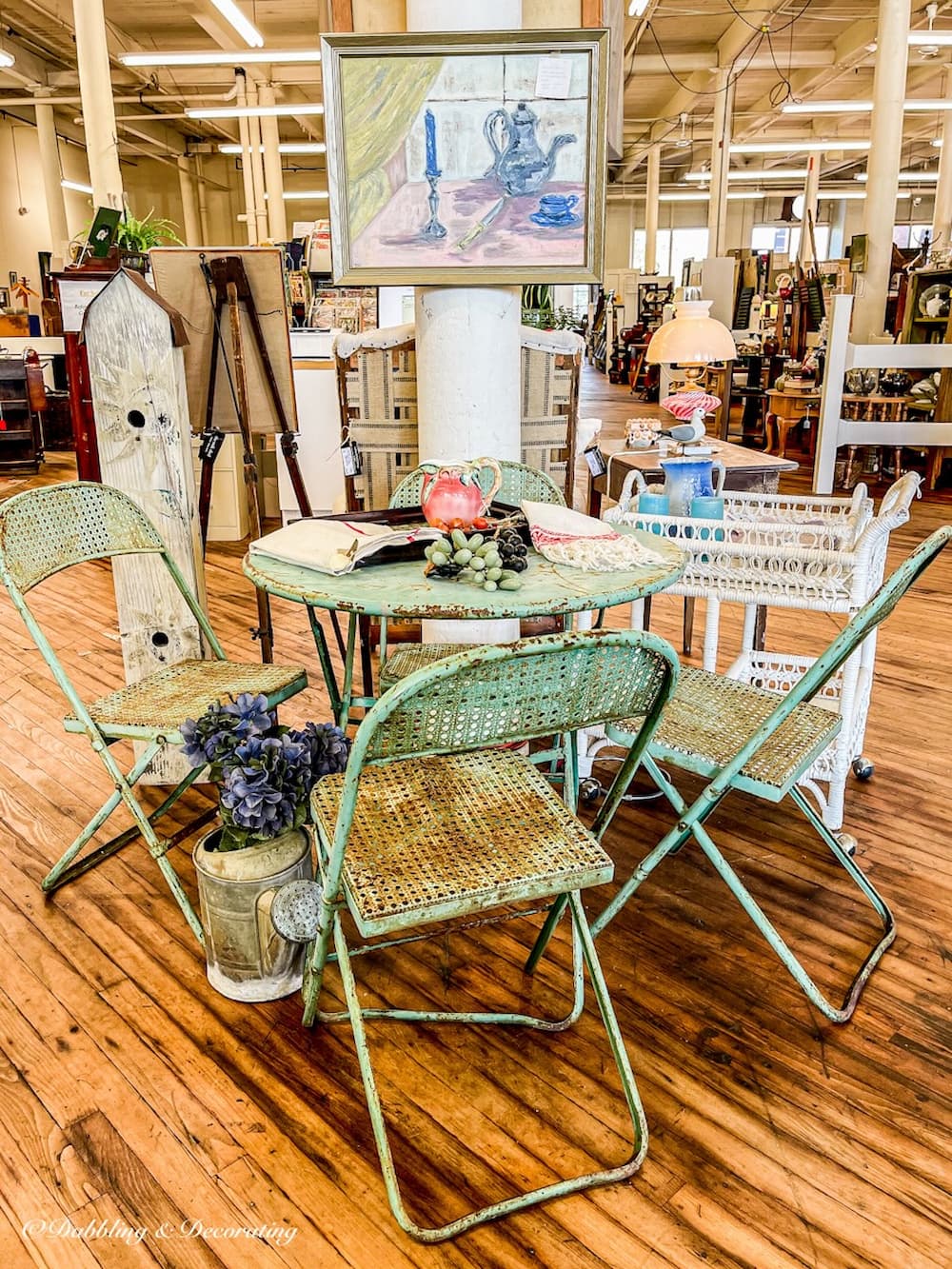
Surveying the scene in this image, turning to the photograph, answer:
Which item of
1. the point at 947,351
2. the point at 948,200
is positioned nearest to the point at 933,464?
the point at 947,351

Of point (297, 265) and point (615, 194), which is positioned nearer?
point (297, 265)

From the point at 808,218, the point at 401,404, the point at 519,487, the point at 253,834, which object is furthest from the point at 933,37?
the point at 253,834

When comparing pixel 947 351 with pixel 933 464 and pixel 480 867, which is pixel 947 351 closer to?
pixel 933 464

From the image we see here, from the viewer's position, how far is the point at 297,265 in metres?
7.84

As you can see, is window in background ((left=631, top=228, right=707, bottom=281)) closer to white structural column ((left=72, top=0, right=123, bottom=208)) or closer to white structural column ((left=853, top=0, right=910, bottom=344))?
white structural column ((left=853, top=0, right=910, bottom=344))

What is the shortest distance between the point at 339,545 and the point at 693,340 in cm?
237

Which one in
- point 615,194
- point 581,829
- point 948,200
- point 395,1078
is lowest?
point 395,1078

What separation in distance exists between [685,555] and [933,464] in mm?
6305

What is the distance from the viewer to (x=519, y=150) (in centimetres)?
261

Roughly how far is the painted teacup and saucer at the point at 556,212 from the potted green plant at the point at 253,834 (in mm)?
1576

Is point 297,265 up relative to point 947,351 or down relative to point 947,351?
up

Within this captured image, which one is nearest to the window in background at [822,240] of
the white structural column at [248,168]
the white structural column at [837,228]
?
the white structural column at [837,228]

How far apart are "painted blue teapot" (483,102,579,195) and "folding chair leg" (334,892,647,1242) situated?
1.99m

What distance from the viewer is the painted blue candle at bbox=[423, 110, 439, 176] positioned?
8.52 feet
